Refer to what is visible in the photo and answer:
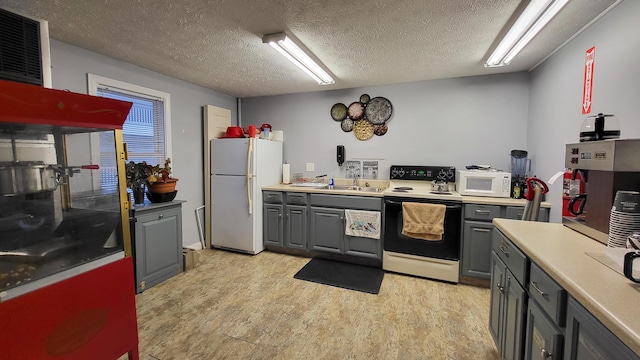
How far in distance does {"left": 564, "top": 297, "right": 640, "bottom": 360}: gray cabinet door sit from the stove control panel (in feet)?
8.23

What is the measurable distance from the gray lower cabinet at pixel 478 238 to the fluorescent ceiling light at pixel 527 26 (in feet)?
4.65

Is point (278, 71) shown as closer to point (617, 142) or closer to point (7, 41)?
point (7, 41)

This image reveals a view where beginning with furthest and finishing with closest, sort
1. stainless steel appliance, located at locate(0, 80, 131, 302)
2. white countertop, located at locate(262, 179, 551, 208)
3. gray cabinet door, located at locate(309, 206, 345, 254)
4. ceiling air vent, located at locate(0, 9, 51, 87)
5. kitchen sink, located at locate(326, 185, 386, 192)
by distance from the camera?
kitchen sink, located at locate(326, 185, 386, 192), gray cabinet door, located at locate(309, 206, 345, 254), white countertop, located at locate(262, 179, 551, 208), ceiling air vent, located at locate(0, 9, 51, 87), stainless steel appliance, located at locate(0, 80, 131, 302)

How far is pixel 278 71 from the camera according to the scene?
9.87 ft

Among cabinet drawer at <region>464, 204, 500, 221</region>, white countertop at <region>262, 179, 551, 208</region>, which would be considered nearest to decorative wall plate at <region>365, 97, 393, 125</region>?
white countertop at <region>262, 179, 551, 208</region>

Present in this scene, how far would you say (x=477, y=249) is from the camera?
2.64 meters

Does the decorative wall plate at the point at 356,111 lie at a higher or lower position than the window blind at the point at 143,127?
higher

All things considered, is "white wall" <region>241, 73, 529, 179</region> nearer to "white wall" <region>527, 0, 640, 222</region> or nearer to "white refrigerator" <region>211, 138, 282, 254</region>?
"white wall" <region>527, 0, 640, 222</region>

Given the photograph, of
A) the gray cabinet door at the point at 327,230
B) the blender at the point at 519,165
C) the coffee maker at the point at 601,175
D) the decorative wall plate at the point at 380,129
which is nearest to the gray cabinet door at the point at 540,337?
the coffee maker at the point at 601,175

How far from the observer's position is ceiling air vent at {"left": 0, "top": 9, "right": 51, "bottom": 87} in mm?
1432

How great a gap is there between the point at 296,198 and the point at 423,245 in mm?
1611

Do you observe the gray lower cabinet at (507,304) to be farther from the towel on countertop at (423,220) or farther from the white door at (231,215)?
the white door at (231,215)

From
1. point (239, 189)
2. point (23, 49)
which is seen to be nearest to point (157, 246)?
point (239, 189)

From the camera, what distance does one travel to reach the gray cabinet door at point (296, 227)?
3.39 metres
